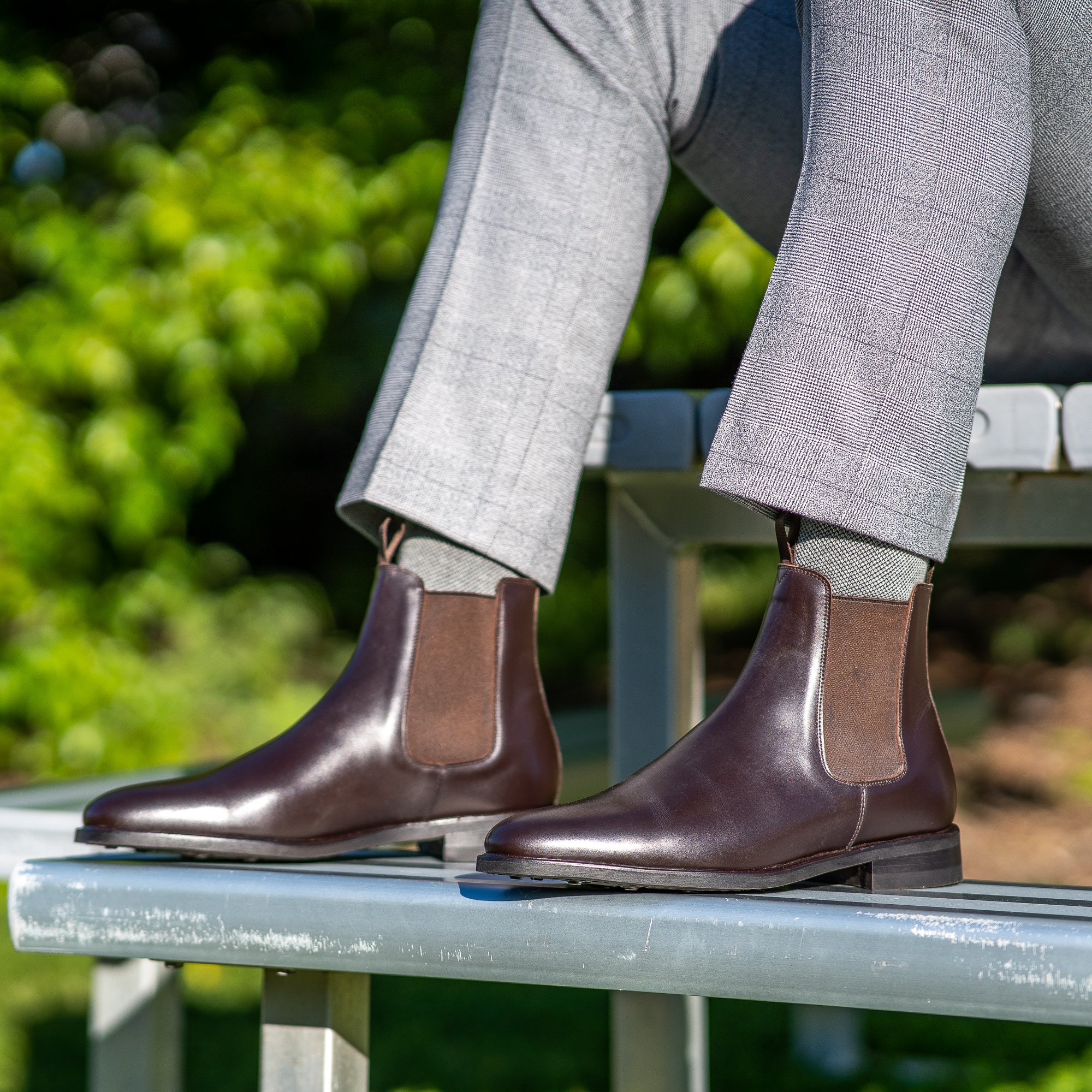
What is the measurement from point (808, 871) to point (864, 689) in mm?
109

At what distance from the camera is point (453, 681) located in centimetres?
85

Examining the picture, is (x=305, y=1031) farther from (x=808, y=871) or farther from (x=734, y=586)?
(x=734, y=586)

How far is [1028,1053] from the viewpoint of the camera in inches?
80.7

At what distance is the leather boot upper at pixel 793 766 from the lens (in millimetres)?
634

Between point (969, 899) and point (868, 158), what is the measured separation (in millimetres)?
406

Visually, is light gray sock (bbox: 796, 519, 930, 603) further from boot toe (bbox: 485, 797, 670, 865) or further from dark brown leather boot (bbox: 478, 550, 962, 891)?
boot toe (bbox: 485, 797, 670, 865)

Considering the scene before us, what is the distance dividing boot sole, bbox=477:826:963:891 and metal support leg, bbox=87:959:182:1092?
2.37ft

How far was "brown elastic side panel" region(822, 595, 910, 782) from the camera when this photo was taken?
0.69 metres

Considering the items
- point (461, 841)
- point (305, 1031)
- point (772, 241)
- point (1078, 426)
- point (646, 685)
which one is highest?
point (772, 241)

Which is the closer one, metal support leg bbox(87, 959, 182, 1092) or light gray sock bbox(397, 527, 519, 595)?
light gray sock bbox(397, 527, 519, 595)

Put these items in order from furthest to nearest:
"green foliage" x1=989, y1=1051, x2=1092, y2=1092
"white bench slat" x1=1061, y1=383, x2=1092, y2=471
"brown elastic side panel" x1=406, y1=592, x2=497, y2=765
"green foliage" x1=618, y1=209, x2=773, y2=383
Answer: "green foliage" x1=618, y1=209, x2=773, y2=383 → "green foliage" x1=989, y1=1051, x2=1092, y2=1092 → "white bench slat" x1=1061, y1=383, x2=1092, y2=471 → "brown elastic side panel" x1=406, y1=592, x2=497, y2=765

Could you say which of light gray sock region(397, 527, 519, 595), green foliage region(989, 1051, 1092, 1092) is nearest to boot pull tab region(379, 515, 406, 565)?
light gray sock region(397, 527, 519, 595)

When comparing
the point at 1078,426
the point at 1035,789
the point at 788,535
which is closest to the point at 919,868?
the point at 788,535

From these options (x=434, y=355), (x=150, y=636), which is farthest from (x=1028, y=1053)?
(x=150, y=636)
